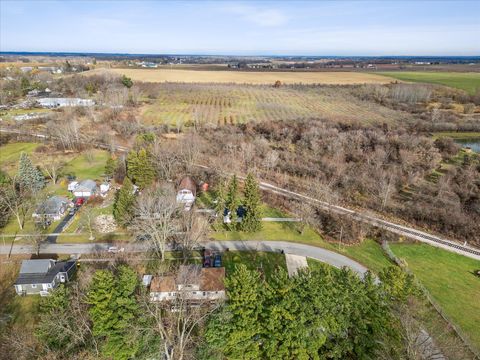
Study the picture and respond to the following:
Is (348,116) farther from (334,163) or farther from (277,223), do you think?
(277,223)

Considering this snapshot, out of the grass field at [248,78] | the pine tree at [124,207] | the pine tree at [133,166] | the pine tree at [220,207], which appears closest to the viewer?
the pine tree at [124,207]

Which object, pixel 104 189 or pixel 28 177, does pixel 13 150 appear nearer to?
pixel 28 177

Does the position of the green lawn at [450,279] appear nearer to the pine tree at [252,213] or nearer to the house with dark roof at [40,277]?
the pine tree at [252,213]

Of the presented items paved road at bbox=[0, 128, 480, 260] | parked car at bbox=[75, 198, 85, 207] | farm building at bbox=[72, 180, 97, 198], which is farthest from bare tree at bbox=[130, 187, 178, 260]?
paved road at bbox=[0, 128, 480, 260]

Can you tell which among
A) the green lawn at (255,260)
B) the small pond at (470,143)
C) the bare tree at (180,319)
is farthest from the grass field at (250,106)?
the bare tree at (180,319)

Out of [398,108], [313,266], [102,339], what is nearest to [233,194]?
[313,266]
